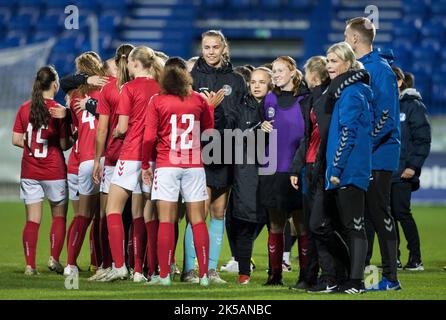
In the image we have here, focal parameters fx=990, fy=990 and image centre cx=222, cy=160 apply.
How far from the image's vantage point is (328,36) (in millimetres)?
26125

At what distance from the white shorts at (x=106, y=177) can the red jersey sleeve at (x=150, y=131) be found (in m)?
0.81

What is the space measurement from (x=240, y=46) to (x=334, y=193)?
743 inches

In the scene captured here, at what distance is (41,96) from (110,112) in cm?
110

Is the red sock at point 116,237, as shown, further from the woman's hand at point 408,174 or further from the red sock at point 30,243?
the woman's hand at point 408,174

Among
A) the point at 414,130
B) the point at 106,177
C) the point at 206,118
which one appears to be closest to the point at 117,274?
the point at 106,177

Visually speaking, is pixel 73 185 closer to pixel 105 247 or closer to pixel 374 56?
pixel 105 247

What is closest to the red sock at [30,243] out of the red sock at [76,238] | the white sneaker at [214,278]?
the red sock at [76,238]

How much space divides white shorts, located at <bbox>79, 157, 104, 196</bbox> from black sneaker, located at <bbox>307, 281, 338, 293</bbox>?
2.66 metres

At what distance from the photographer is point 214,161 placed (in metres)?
9.05

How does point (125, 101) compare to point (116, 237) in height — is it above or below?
above

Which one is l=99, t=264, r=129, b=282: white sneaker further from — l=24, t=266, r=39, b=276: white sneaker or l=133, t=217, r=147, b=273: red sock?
l=24, t=266, r=39, b=276: white sneaker

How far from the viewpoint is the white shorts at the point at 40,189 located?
984 centimetres
